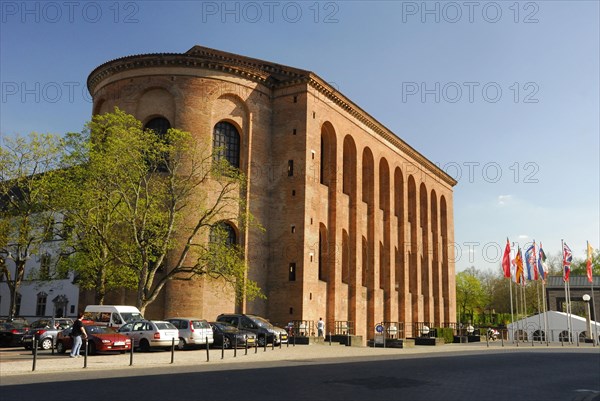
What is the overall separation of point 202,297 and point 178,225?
4.50 m

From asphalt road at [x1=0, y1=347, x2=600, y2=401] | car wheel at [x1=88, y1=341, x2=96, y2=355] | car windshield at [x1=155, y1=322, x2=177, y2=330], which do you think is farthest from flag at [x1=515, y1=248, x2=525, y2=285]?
car wheel at [x1=88, y1=341, x2=96, y2=355]

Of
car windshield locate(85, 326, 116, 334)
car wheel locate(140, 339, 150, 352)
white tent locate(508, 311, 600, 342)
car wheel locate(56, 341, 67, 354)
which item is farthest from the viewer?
white tent locate(508, 311, 600, 342)

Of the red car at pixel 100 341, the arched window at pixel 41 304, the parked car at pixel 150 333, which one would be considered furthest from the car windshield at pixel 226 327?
the arched window at pixel 41 304

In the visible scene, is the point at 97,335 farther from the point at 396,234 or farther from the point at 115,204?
the point at 396,234

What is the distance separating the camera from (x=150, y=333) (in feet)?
73.8

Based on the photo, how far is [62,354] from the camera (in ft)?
70.1

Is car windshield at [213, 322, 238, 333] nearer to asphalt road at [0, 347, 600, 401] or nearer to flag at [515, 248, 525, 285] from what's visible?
asphalt road at [0, 347, 600, 401]

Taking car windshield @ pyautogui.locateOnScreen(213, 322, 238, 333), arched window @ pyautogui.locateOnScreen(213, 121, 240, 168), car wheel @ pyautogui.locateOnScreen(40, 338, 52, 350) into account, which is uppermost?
arched window @ pyautogui.locateOnScreen(213, 121, 240, 168)

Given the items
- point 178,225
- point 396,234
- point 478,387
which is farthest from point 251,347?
point 396,234

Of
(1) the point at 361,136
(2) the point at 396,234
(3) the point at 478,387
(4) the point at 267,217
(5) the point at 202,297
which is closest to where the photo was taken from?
(3) the point at 478,387

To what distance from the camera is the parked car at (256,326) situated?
26969 mm

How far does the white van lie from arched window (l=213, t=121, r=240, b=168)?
40.6ft

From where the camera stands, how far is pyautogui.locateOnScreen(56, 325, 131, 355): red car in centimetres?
2059

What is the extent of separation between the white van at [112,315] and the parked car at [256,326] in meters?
4.40
